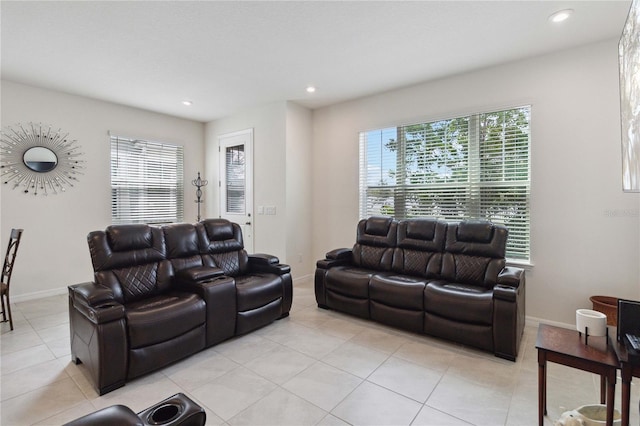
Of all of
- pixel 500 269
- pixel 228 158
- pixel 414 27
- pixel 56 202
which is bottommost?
pixel 500 269

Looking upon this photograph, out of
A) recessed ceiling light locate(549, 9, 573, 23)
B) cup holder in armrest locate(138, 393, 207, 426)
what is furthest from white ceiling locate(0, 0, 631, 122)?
cup holder in armrest locate(138, 393, 207, 426)

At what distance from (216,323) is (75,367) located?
112 cm

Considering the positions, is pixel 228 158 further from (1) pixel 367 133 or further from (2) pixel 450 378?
(2) pixel 450 378

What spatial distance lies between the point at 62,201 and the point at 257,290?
3.47 m

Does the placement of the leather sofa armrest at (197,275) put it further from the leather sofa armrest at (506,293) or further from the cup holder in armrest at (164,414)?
the leather sofa armrest at (506,293)

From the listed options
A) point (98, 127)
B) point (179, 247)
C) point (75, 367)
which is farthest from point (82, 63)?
point (75, 367)

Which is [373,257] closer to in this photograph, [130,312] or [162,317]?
[162,317]

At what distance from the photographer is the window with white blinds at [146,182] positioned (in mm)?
5039

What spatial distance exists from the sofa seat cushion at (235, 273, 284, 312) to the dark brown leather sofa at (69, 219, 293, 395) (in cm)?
1

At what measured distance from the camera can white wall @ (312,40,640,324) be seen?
295 centimetres

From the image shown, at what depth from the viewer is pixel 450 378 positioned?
2346mm

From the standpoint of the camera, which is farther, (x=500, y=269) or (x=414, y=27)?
(x=500, y=269)

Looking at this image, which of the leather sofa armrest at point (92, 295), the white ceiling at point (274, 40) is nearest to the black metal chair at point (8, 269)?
the leather sofa armrest at point (92, 295)

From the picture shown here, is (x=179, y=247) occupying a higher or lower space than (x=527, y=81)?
lower
